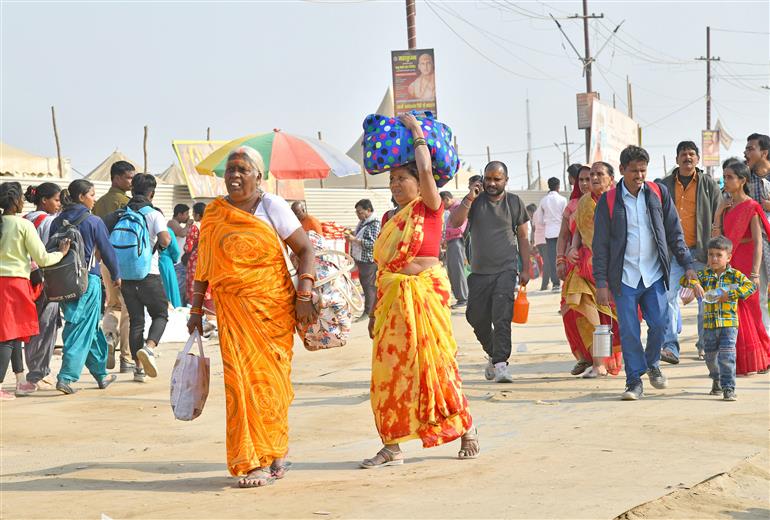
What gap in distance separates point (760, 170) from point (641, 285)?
261 cm

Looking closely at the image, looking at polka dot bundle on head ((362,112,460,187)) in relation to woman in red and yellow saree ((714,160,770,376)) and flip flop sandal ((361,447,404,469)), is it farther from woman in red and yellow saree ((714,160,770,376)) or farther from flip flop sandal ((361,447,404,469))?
woman in red and yellow saree ((714,160,770,376))

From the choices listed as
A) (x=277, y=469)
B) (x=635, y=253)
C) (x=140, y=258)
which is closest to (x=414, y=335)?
(x=277, y=469)

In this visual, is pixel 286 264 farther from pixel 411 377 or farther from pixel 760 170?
pixel 760 170

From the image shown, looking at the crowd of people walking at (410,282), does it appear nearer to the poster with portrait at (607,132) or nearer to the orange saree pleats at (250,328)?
the orange saree pleats at (250,328)

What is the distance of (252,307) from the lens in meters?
6.39

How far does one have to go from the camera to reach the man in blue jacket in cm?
901

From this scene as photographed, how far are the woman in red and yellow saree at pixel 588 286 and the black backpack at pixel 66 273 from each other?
4477mm

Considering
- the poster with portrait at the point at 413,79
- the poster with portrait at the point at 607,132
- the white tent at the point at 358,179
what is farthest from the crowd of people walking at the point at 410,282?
the white tent at the point at 358,179

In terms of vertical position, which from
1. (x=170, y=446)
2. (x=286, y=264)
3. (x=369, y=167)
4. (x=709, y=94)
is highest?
(x=709, y=94)

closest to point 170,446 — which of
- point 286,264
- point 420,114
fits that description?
point 286,264

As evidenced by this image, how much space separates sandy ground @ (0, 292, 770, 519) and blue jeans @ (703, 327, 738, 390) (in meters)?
0.19

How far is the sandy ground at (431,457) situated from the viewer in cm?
560

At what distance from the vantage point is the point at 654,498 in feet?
18.0

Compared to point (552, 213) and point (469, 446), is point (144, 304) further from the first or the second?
point (552, 213)
